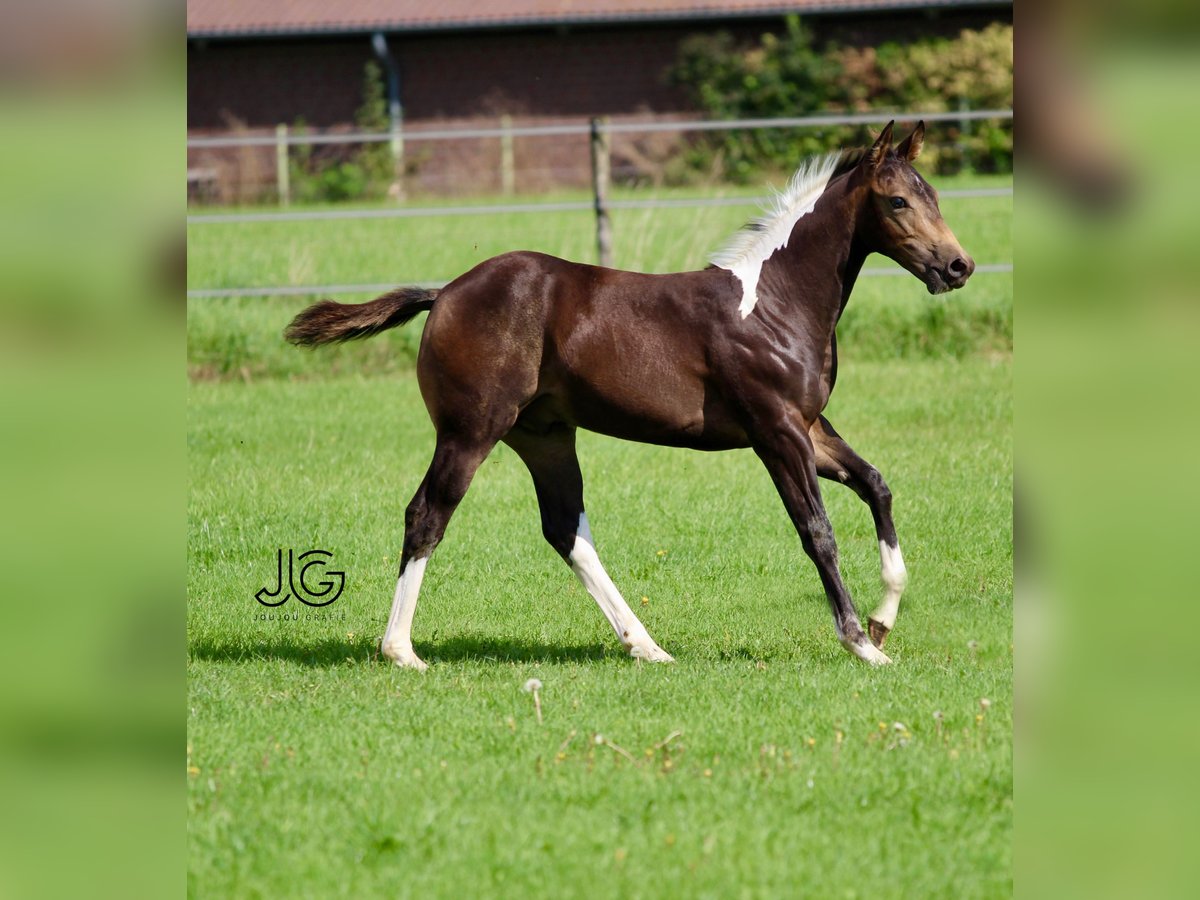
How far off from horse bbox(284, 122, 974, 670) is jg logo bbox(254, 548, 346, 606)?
1424 millimetres

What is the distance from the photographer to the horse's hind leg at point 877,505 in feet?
20.1

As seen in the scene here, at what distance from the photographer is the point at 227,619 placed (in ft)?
22.7

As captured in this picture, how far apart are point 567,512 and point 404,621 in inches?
36.2

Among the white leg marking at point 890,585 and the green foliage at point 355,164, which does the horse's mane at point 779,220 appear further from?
the green foliage at point 355,164

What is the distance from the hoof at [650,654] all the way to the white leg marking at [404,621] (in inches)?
37.0

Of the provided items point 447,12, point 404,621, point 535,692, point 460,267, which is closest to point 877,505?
point 535,692

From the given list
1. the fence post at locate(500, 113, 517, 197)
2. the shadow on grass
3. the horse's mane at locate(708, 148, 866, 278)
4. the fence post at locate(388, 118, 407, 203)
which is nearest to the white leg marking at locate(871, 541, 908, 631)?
the shadow on grass

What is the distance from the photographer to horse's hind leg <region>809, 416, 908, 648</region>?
6141 millimetres

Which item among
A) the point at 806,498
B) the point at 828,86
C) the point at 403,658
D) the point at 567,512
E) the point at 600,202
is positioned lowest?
the point at 403,658

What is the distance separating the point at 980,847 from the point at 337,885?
1.73 meters

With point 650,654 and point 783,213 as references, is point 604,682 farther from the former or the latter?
point 783,213

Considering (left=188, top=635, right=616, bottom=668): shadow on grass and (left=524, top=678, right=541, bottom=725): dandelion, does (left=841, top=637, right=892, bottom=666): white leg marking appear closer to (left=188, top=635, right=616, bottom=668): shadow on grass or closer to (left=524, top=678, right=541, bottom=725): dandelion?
(left=188, top=635, right=616, bottom=668): shadow on grass

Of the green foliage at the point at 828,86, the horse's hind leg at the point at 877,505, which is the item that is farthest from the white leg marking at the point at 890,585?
the green foliage at the point at 828,86

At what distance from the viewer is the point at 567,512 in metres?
6.41
